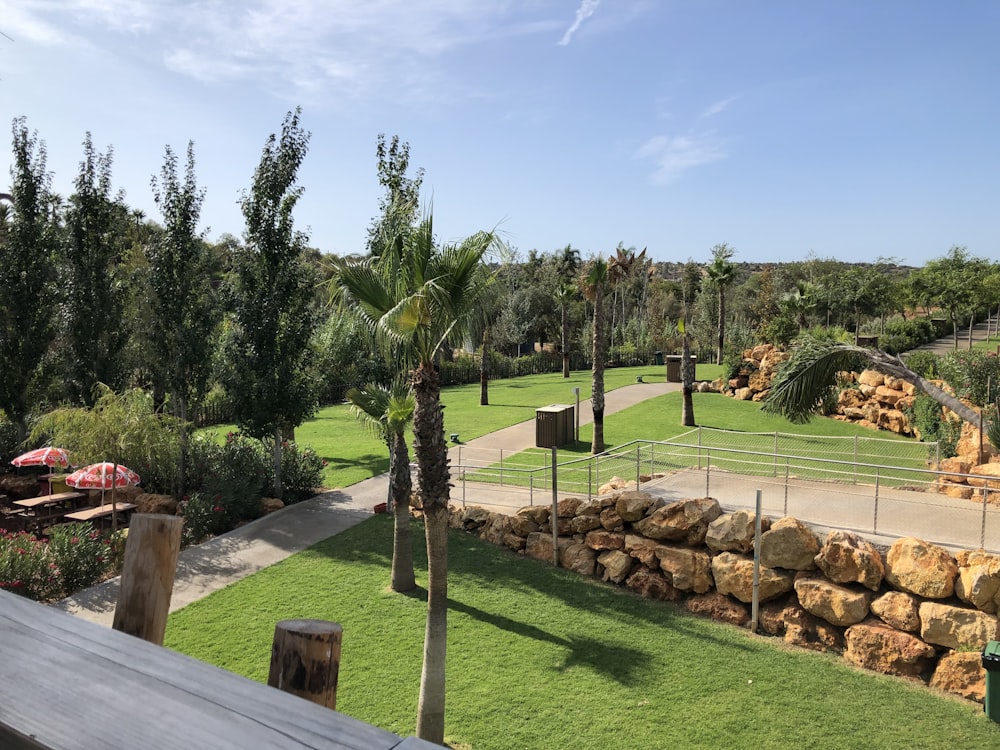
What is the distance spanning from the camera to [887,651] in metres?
10.4

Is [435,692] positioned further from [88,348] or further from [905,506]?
[88,348]

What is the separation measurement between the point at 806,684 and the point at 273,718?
10.6 metres

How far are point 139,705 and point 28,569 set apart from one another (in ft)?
46.0

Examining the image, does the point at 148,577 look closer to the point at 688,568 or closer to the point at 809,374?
the point at 809,374

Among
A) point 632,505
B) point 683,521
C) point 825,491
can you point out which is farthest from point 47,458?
point 825,491

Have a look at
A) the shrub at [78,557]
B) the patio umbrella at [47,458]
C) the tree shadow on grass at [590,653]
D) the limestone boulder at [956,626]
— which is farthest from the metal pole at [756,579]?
the patio umbrella at [47,458]

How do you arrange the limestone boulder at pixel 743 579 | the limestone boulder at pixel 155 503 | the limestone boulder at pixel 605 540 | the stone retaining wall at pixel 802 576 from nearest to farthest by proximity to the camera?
the stone retaining wall at pixel 802 576 < the limestone boulder at pixel 743 579 < the limestone boulder at pixel 605 540 < the limestone boulder at pixel 155 503

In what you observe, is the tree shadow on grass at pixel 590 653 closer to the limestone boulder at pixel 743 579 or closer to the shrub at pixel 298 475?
the limestone boulder at pixel 743 579

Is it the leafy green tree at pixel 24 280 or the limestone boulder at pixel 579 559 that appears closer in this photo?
the limestone boulder at pixel 579 559

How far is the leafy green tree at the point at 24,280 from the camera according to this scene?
66.5 ft

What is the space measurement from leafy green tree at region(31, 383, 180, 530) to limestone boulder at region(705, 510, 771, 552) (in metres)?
12.5

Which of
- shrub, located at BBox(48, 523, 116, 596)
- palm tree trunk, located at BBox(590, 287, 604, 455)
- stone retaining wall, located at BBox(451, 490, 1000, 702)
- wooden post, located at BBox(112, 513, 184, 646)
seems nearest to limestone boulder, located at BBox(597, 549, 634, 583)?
stone retaining wall, located at BBox(451, 490, 1000, 702)

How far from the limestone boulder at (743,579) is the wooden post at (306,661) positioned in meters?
11.4

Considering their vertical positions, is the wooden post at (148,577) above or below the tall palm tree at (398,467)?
above
